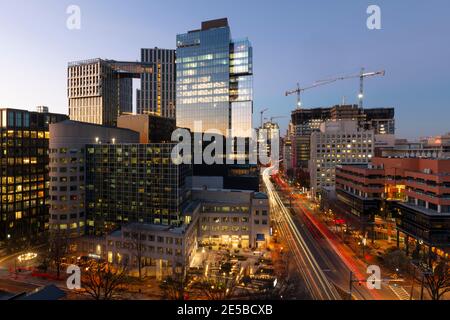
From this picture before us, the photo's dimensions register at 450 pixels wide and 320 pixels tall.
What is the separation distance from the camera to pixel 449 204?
45219 millimetres

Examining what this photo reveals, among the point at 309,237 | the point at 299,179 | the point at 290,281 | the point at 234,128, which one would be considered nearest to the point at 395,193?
the point at 309,237

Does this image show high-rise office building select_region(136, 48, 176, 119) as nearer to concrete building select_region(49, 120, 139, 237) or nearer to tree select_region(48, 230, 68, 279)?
concrete building select_region(49, 120, 139, 237)

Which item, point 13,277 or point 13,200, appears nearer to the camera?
point 13,277

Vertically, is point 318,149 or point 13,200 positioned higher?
point 318,149

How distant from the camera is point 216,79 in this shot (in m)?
106

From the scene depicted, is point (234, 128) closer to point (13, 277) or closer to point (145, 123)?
point (145, 123)

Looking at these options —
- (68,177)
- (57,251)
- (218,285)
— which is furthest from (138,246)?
(68,177)

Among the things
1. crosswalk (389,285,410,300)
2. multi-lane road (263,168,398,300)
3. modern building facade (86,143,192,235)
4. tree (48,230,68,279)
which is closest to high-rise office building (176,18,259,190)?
multi-lane road (263,168,398,300)

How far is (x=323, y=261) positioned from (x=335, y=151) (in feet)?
237

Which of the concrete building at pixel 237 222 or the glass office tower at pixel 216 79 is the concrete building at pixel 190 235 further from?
the glass office tower at pixel 216 79

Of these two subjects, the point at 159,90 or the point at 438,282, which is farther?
the point at 159,90

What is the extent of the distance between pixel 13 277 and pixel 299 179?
121m

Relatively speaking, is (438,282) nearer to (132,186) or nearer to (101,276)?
(101,276)
